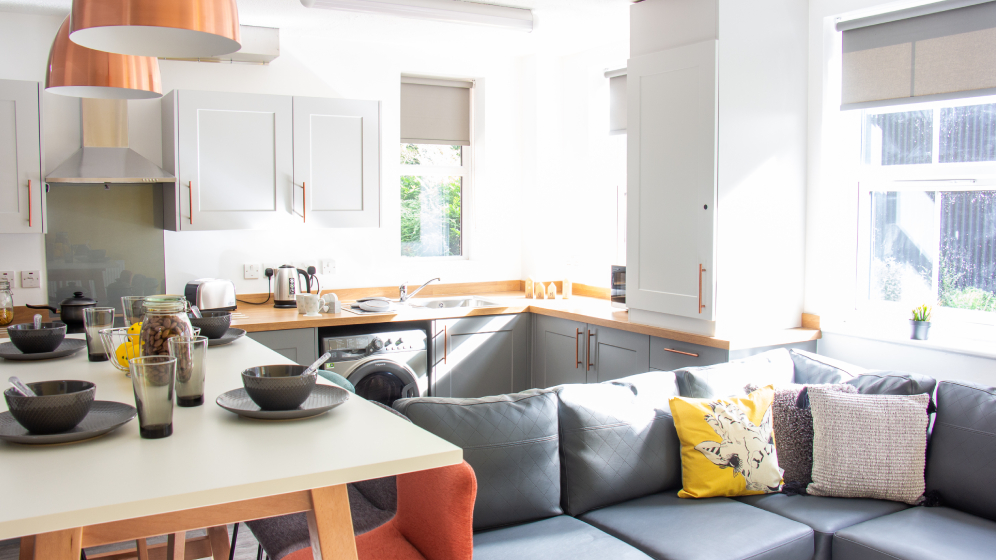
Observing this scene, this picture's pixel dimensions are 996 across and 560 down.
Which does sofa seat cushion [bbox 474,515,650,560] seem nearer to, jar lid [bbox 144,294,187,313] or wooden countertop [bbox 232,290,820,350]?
jar lid [bbox 144,294,187,313]

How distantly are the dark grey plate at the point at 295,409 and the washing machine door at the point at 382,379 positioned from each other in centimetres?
239

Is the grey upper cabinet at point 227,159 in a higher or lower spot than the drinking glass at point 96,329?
higher

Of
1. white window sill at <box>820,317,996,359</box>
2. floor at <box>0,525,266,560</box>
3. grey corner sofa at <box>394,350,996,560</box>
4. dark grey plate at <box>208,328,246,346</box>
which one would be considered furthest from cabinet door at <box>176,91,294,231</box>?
white window sill at <box>820,317,996,359</box>

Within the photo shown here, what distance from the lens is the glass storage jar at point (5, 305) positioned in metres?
3.52

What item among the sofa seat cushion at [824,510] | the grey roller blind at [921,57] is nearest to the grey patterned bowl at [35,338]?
the sofa seat cushion at [824,510]

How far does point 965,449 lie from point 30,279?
4.17m

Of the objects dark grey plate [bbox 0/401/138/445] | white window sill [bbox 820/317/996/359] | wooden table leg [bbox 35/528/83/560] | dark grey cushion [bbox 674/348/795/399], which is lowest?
dark grey cushion [bbox 674/348/795/399]

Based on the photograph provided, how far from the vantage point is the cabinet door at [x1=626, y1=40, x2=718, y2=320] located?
129 inches

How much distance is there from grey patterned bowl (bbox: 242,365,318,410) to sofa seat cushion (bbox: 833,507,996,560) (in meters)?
1.71

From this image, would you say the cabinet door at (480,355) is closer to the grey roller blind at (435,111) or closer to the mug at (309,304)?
the mug at (309,304)

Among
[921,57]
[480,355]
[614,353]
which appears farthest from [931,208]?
[480,355]

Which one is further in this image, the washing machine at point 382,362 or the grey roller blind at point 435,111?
the grey roller blind at point 435,111

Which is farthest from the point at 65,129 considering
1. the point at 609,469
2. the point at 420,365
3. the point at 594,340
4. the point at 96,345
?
the point at 609,469

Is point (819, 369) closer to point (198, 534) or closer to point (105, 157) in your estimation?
point (198, 534)
